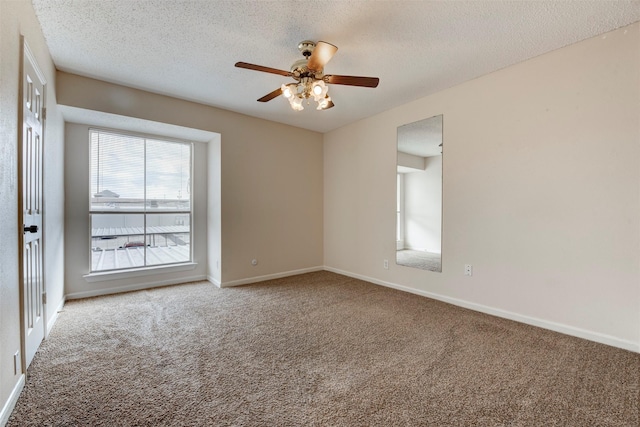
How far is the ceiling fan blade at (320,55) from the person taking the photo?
2.04 m

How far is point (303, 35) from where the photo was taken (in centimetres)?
238

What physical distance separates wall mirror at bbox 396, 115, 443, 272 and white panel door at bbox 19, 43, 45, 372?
370cm

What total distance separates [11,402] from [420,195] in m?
3.92

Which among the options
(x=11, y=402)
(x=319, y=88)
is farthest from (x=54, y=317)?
(x=319, y=88)

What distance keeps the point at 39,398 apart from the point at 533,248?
396cm

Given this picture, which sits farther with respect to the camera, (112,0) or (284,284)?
(284,284)

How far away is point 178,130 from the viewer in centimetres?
395

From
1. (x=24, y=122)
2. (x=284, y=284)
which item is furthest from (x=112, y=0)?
(x=284, y=284)

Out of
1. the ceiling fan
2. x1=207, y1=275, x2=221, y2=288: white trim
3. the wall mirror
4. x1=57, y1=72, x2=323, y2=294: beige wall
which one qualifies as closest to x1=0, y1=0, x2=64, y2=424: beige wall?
x1=57, y1=72, x2=323, y2=294: beige wall

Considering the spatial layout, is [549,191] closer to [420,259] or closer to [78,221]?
[420,259]

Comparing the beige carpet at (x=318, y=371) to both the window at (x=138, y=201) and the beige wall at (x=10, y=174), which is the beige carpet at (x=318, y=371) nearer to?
the beige wall at (x=10, y=174)

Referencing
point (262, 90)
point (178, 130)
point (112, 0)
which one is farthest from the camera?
point (178, 130)

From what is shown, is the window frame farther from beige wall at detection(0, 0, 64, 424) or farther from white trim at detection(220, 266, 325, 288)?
beige wall at detection(0, 0, 64, 424)

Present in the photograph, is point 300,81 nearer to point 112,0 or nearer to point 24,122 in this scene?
point 112,0
